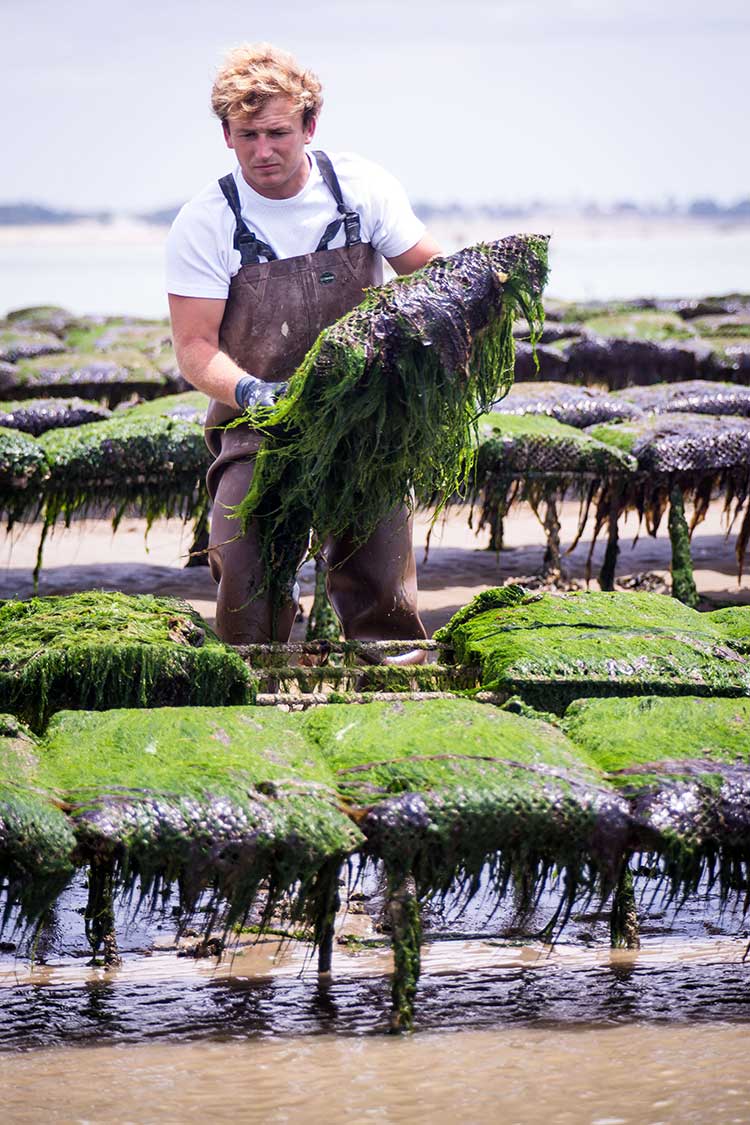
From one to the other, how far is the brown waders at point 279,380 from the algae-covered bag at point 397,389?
22 cm

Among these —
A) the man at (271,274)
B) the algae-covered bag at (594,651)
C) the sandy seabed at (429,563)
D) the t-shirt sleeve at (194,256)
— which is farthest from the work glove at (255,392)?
the sandy seabed at (429,563)

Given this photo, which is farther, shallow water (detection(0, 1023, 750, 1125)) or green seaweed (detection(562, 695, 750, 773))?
green seaweed (detection(562, 695, 750, 773))

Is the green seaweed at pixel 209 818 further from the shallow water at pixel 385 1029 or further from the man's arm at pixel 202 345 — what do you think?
the man's arm at pixel 202 345

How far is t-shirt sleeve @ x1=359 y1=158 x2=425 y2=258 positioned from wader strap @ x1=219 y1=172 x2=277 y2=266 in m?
0.34

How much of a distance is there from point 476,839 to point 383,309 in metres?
1.55

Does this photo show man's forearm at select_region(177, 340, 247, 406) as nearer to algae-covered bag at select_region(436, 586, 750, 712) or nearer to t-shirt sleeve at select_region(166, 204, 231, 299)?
t-shirt sleeve at select_region(166, 204, 231, 299)

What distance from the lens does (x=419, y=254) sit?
14.7 ft

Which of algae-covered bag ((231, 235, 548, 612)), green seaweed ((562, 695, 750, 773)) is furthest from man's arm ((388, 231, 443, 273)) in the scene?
green seaweed ((562, 695, 750, 773))

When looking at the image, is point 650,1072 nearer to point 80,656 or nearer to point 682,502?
point 80,656

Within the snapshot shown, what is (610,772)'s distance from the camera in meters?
3.26

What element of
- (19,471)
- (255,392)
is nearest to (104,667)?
(255,392)

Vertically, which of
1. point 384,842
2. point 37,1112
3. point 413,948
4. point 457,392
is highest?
point 457,392

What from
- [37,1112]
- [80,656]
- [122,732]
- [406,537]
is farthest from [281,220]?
[37,1112]

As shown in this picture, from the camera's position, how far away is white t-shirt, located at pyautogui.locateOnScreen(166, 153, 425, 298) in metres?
4.34
